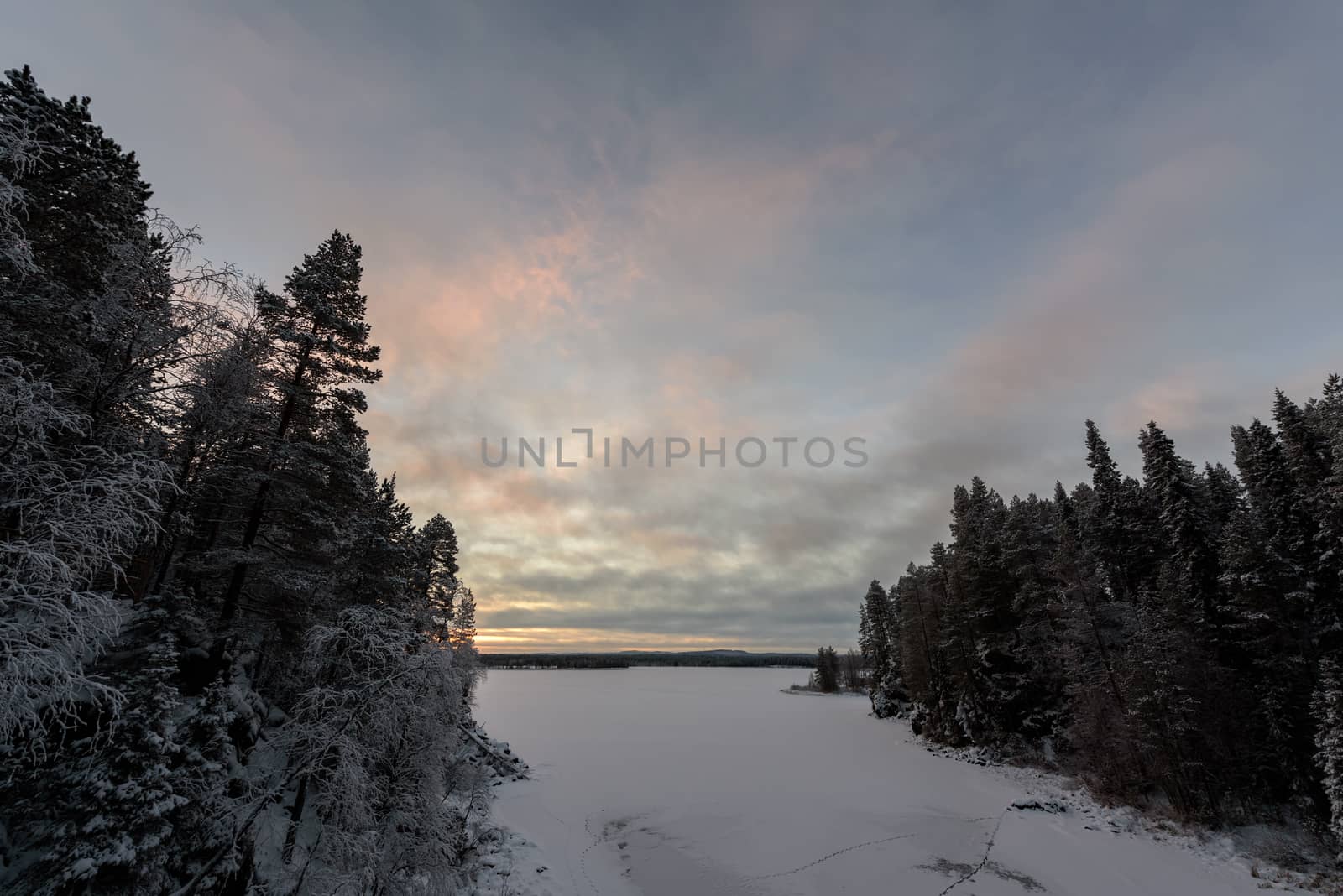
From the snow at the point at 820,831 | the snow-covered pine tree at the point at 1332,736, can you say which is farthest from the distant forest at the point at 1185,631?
the snow at the point at 820,831

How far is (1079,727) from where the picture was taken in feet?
95.4

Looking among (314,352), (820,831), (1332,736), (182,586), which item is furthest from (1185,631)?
(182,586)

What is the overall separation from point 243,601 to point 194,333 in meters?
18.8

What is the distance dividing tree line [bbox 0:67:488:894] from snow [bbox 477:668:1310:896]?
7.03 metres

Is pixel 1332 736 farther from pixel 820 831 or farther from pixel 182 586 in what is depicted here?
pixel 182 586

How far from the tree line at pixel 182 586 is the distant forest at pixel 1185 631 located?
32.0m

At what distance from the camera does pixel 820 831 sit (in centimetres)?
2509

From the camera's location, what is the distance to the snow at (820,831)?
1964cm

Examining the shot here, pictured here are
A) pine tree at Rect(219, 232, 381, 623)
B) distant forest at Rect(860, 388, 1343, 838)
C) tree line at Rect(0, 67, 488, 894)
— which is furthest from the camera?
distant forest at Rect(860, 388, 1343, 838)

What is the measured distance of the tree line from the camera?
653 centimetres

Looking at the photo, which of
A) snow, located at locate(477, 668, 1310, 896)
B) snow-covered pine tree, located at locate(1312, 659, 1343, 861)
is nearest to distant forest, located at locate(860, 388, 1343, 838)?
snow-covered pine tree, located at locate(1312, 659, 1343, 861)

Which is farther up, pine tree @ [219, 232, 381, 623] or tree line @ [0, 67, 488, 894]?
pine tree @ [219, 232, 381, 623]

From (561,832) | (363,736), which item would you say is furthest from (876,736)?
(363,736)

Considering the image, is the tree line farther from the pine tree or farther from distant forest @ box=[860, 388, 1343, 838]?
distant forest @ box=[860, 388, 1343, 838]
